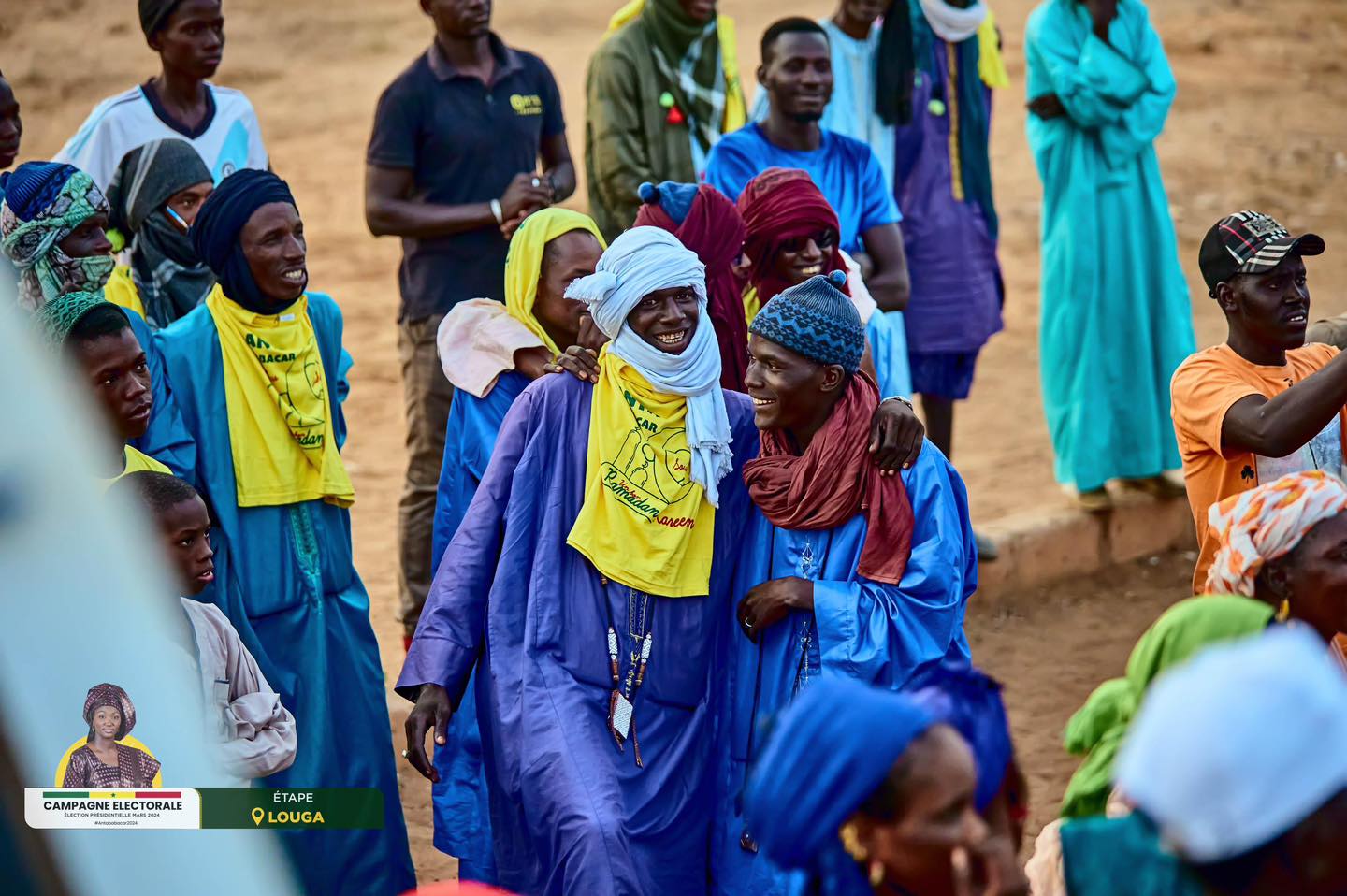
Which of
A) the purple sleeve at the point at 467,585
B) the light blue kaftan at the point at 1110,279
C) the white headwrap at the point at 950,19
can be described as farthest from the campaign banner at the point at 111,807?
the light blue kaftan at the point at 1110,279

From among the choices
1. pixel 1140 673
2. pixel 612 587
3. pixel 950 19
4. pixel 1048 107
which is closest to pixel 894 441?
pixel 612 587

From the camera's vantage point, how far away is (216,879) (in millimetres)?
1916

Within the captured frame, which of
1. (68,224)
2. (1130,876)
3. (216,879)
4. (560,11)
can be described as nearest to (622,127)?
(68,224)

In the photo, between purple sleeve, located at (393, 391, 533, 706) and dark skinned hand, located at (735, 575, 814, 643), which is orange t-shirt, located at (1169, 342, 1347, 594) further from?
purple sleeve, located at (393, 391, 533, 706)

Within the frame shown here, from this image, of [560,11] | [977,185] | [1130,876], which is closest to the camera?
[1130,876]

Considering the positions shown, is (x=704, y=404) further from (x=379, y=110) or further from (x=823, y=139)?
(x=379, y=110)

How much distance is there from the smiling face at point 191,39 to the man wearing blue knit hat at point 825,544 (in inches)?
123

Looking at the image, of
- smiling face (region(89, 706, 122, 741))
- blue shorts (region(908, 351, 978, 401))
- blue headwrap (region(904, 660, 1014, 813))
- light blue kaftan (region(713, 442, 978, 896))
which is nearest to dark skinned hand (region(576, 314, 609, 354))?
light blue kaftan (region(713, 442, 978, 896))

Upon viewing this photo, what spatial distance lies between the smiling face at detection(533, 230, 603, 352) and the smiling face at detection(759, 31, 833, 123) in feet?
5.16

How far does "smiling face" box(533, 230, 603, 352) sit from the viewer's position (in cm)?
590

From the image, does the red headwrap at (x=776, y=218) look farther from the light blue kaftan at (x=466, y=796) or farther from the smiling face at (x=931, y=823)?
the smiling face at (x=931, y=823)

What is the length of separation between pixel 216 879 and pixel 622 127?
6427 millimetres

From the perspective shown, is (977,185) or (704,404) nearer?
(704,404)

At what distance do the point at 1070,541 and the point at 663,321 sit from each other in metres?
4.40
